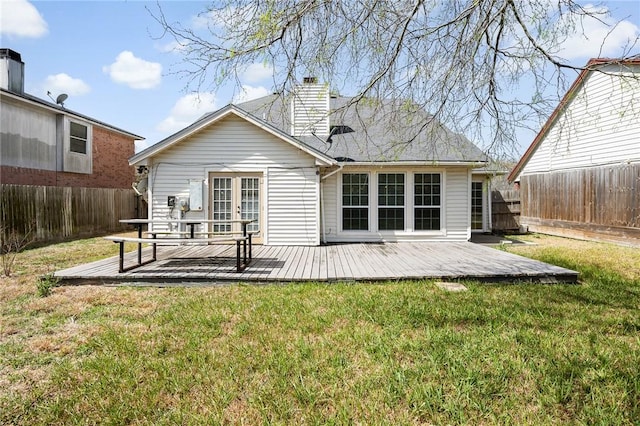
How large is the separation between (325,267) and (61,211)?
10.6m

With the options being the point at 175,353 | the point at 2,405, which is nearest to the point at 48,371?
the point at 2,405

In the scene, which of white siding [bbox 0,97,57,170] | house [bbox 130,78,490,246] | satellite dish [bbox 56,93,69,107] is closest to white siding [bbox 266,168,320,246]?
house [bbox 130,78,490,246]

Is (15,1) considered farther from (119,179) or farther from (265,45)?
(119,179)

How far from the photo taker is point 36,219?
37.9 ft

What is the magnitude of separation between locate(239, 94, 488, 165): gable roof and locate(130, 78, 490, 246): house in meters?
→ 0.09

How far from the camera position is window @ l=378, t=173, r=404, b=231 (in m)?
11.6

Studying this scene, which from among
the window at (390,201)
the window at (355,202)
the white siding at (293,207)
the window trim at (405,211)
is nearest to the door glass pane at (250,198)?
the white siding at (293,207)

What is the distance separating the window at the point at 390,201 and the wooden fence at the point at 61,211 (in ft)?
35.3

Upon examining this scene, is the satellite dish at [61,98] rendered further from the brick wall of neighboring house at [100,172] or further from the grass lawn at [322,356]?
the grass lawn at [322,356]

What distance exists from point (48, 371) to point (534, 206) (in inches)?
693

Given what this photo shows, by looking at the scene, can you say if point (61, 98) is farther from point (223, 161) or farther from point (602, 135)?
point (602, 135)

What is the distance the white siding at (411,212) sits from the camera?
1164 centimetres

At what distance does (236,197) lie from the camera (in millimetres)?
11016

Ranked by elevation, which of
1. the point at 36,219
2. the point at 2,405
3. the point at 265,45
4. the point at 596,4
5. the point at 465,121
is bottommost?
the point at 2,405
